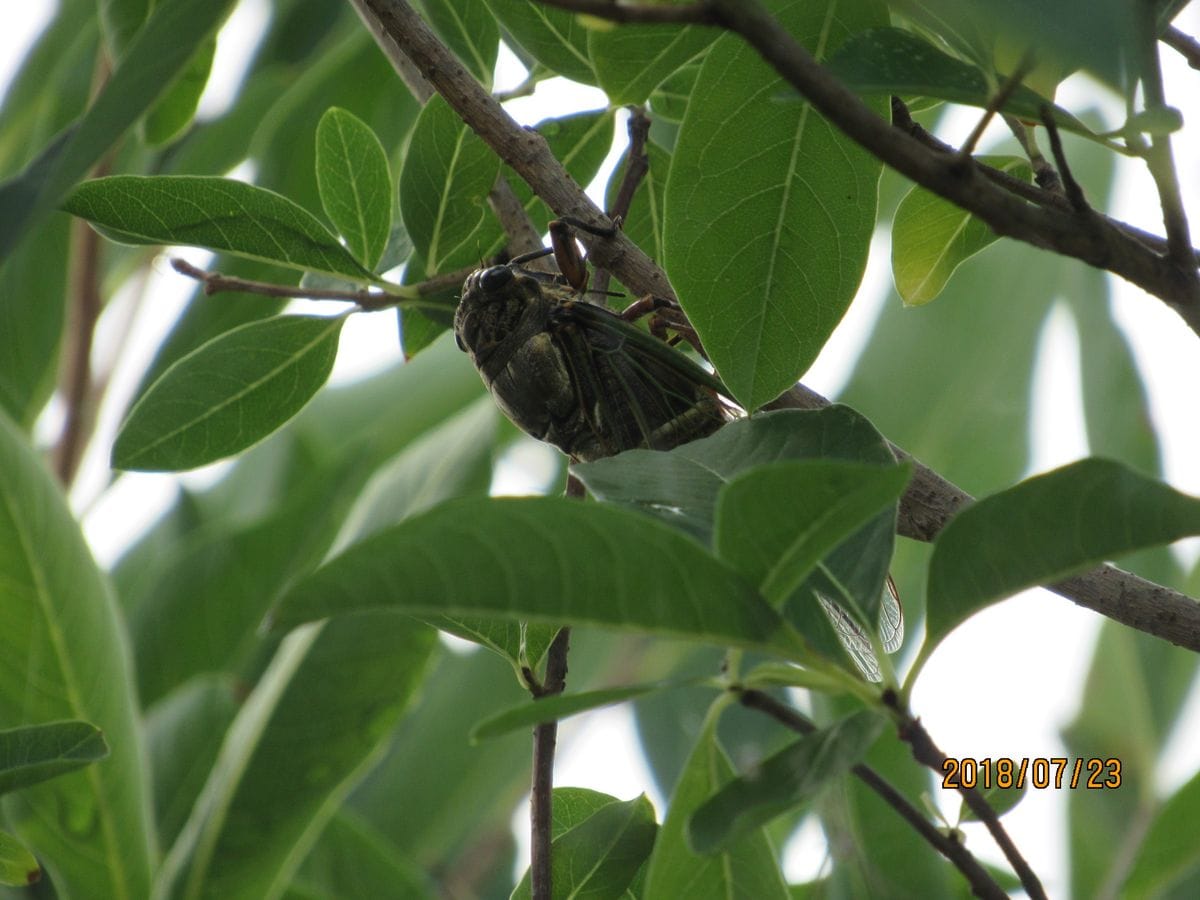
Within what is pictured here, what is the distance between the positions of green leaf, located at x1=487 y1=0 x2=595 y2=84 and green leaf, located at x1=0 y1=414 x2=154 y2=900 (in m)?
0.86

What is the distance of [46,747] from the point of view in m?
0.83

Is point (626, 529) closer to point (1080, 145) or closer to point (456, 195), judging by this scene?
point (456, 195)

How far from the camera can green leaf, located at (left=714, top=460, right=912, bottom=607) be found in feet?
1.94

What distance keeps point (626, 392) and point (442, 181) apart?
0.35m

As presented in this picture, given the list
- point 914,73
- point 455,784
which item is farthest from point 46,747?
point 455,784

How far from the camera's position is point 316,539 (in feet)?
7.00

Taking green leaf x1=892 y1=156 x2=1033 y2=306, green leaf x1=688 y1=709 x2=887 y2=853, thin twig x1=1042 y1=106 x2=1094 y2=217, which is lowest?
green leaf x1=688 y1=709 x2=887 y2=853

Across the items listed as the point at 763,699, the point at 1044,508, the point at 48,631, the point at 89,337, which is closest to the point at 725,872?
the point at 763,699

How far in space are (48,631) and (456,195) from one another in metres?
0.81

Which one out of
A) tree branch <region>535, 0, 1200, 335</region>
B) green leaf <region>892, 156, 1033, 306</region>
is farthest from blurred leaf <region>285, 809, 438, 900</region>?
tree branch <region>535, 0, 1200, 335</region>

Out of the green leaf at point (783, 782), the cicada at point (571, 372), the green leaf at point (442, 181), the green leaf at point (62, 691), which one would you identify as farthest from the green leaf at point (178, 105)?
the green leaf at point (783, 782)

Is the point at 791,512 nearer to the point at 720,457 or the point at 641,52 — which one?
the point at 720,457

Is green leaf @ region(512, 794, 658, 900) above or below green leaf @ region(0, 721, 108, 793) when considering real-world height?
below

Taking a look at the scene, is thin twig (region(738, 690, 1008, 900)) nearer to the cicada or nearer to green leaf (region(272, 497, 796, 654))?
green leaf (region(272, 497, 796, 654))
